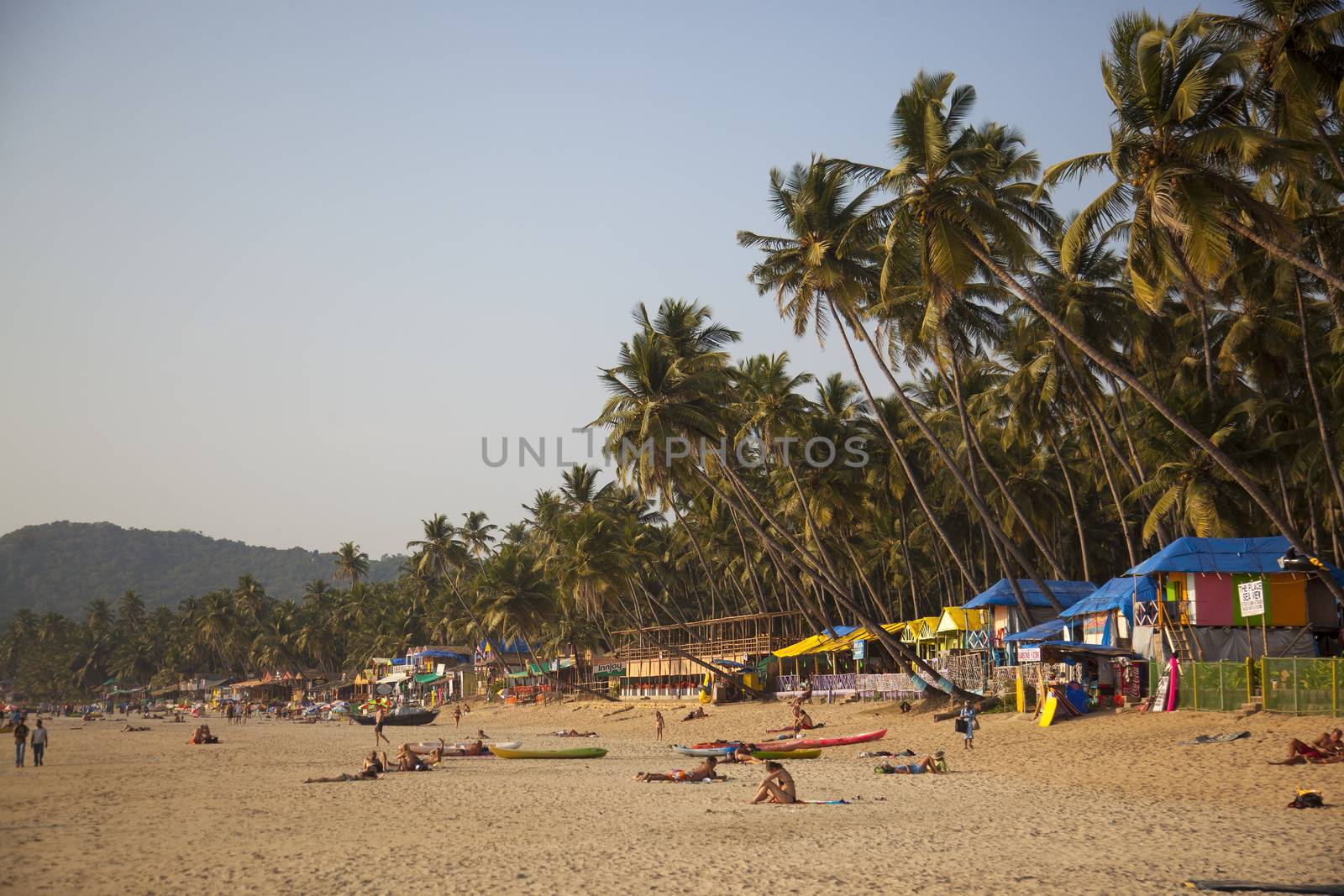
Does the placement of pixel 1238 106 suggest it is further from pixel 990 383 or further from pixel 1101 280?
pixel 990 383

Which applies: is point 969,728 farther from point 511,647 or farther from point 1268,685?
point 511,647

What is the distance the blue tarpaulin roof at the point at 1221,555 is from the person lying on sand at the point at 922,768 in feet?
26.5

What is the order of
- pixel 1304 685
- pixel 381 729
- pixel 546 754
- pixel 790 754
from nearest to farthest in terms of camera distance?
1. pixel 1304 685
2. pixel 790 754
3. pixel 546 754
4. pixel 381 729

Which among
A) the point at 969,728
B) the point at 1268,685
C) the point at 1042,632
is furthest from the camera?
the point at 1042,632

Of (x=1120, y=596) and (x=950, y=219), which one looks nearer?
(x=950, y=219)

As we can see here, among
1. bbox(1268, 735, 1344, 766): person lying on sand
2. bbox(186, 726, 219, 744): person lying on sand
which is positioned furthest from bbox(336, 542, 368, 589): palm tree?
bbox(1268, 735, 1344, 766): person lying on sand

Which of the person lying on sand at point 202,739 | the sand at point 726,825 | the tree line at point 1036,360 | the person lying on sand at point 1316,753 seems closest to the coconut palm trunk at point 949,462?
the tree line at point 1036,360

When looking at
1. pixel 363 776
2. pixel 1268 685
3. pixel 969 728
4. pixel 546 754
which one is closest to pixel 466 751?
pixel 546 754

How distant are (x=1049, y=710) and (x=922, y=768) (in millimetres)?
5600

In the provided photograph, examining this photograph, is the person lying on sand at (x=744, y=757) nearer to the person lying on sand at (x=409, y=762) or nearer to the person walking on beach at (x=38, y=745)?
the person lying on sand at (x=409, y=762)

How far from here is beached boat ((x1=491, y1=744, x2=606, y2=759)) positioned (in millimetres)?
27484

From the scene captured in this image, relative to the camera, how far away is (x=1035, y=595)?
112 feet

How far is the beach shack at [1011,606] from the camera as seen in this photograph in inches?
1292

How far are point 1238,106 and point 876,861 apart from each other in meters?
14.4
